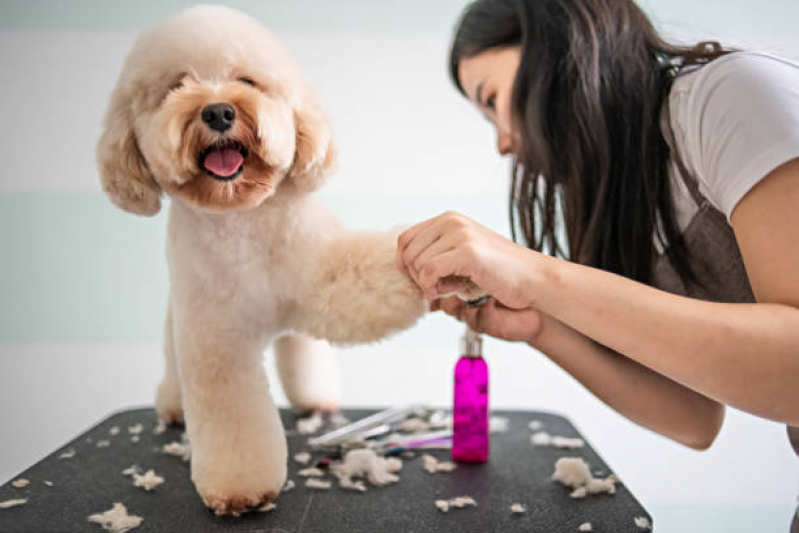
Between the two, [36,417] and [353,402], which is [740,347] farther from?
[36,417]

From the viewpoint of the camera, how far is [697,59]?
921 millimetres

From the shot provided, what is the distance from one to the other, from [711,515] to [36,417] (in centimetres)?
211

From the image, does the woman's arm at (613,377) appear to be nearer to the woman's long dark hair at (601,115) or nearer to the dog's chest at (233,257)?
the woman's long dark hair at (601,115)

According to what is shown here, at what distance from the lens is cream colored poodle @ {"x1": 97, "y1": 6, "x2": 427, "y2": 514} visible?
749mm

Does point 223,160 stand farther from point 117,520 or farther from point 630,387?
point 630,387

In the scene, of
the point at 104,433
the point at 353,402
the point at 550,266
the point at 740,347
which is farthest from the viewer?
the point at 353,402

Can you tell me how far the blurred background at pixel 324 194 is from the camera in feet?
6.48

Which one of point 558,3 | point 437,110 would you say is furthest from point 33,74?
point 558,3

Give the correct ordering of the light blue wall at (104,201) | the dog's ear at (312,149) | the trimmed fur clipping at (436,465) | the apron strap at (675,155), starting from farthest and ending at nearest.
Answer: the light blue wall at (104,201) < the trimmed fur clipping at (436,465) < the apron strap at (675,155) < the dog's ear at (312,149)

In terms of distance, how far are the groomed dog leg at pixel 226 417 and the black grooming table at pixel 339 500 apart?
4cm

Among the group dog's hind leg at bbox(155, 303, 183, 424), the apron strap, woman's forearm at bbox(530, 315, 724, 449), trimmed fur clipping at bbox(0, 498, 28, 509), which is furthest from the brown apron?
trimmed fur clipping at bbox(0, 498, 28, 509)

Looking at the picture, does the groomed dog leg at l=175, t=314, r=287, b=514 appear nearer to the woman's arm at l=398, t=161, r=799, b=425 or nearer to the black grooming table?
the black grooming table

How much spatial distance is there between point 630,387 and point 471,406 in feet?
0.81

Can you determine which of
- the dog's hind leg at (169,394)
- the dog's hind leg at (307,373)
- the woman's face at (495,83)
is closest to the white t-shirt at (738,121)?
the woman's face at (495,83)
